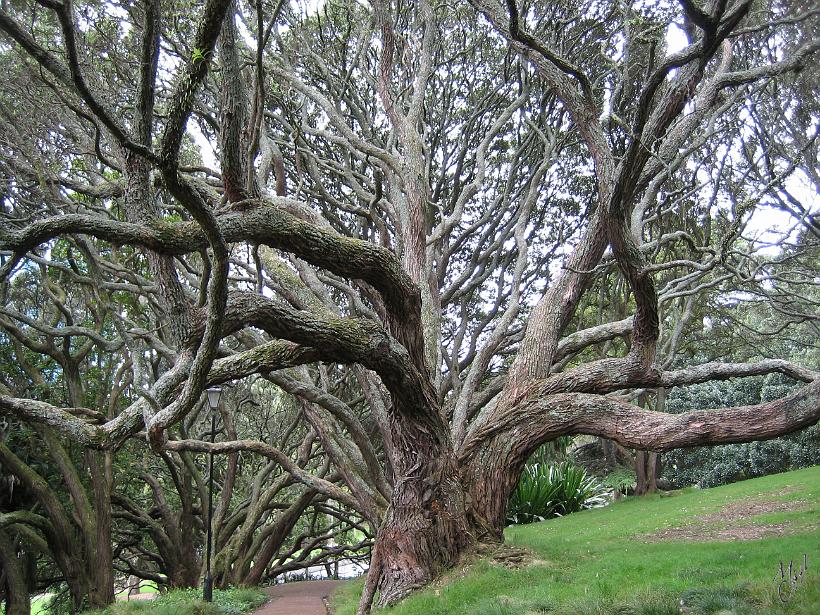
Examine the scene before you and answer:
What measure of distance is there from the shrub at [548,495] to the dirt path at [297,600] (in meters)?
4.45

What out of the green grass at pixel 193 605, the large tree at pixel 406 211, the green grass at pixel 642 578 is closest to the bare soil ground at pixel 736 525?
the green grass at pixel 642 578

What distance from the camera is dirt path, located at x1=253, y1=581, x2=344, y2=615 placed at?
33.7ft

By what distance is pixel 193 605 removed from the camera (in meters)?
9.17

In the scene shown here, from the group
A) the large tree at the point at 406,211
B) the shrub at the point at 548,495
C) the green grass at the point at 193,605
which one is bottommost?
the green grass at the point at 193,605

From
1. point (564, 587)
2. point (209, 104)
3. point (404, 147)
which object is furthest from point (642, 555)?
point (209, 104)

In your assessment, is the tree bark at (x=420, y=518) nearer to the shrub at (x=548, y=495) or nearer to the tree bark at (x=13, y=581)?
the tree bark at (x=13, y=581)

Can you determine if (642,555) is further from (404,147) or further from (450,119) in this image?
(450,119)

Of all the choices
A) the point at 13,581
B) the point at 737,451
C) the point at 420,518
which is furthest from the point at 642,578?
the point at 737,451

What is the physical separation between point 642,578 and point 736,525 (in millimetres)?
3710

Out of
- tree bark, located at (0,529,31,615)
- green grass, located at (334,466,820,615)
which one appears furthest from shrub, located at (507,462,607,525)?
tree bark, located at (0,529,31,615)

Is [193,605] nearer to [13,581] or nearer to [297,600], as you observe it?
[297,600]

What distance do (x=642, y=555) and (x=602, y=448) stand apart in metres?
14.6

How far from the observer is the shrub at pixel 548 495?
14.3 m

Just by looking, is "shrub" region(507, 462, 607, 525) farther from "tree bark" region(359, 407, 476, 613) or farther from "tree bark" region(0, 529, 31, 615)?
"tree bark" region(0, 529, 31, 615)
